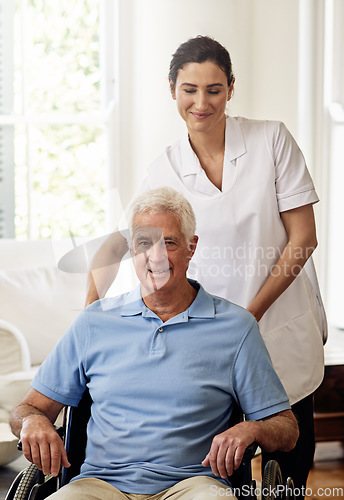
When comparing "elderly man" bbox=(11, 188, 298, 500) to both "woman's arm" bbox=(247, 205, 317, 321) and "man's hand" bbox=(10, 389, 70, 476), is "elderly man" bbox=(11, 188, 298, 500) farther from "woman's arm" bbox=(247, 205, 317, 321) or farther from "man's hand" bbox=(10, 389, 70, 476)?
"woman's arm" bbox=(247, 205, 317, 321)

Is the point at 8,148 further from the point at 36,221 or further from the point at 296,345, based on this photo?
the point at 296,345

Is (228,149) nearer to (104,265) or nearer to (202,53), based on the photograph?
(202,53)

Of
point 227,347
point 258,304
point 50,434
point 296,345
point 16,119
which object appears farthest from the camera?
point 16,119

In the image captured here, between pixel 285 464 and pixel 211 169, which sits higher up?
pixel 211 169

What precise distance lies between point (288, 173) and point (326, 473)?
1.51 m

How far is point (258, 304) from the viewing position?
1.67m

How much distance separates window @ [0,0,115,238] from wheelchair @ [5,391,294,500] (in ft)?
6.24

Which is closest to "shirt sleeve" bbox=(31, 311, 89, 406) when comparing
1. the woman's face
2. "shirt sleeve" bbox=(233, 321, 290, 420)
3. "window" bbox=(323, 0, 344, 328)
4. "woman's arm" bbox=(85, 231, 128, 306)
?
"woman's arm" bbox=(85, 231, 128, 306)

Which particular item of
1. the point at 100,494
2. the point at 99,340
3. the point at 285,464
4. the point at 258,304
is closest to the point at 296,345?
the point at 258,304

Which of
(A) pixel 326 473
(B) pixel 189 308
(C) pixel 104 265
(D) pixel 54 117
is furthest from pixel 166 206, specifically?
(D) pixel 54 117

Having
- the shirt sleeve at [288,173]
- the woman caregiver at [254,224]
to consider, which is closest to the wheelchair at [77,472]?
the woman caregiver at [254,224]

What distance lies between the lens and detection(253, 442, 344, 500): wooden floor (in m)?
2.48

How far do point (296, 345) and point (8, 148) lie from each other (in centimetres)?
206

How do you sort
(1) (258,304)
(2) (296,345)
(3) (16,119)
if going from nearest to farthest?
(1) (258,304)
(2) (296,345)
(3) (16,119)
